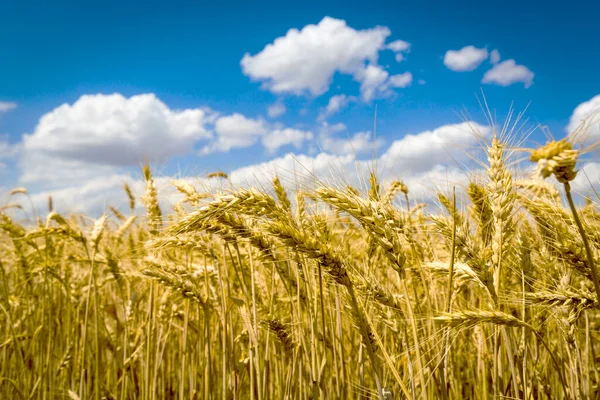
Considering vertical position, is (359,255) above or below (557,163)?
below

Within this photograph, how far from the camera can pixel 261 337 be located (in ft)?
9.37

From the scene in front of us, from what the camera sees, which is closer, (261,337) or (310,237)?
(310,237)

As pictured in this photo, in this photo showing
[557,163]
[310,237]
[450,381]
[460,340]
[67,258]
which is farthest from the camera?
[67,258]

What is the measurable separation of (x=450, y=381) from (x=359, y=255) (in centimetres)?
95

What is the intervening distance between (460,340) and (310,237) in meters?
1.57

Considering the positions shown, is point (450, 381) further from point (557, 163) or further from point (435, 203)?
point (557, 163)

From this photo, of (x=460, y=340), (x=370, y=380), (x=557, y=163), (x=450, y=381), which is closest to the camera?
(x=557, y=163)

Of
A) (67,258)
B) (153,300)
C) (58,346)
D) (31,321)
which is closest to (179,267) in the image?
(153,300)

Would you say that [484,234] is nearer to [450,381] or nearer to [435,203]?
[435,203]

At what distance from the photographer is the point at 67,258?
3801 millimetres

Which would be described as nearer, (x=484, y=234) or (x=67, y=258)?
(x=484, y=234)

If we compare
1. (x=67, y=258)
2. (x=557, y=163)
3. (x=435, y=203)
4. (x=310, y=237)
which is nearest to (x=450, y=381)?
(x=435, y=203)

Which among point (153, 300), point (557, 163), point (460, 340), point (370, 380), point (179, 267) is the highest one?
point (557, 163)

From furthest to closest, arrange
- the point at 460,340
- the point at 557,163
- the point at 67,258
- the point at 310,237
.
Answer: the point at 67,258
the point at 460,340
the point at 310,237
the point at 557,163
